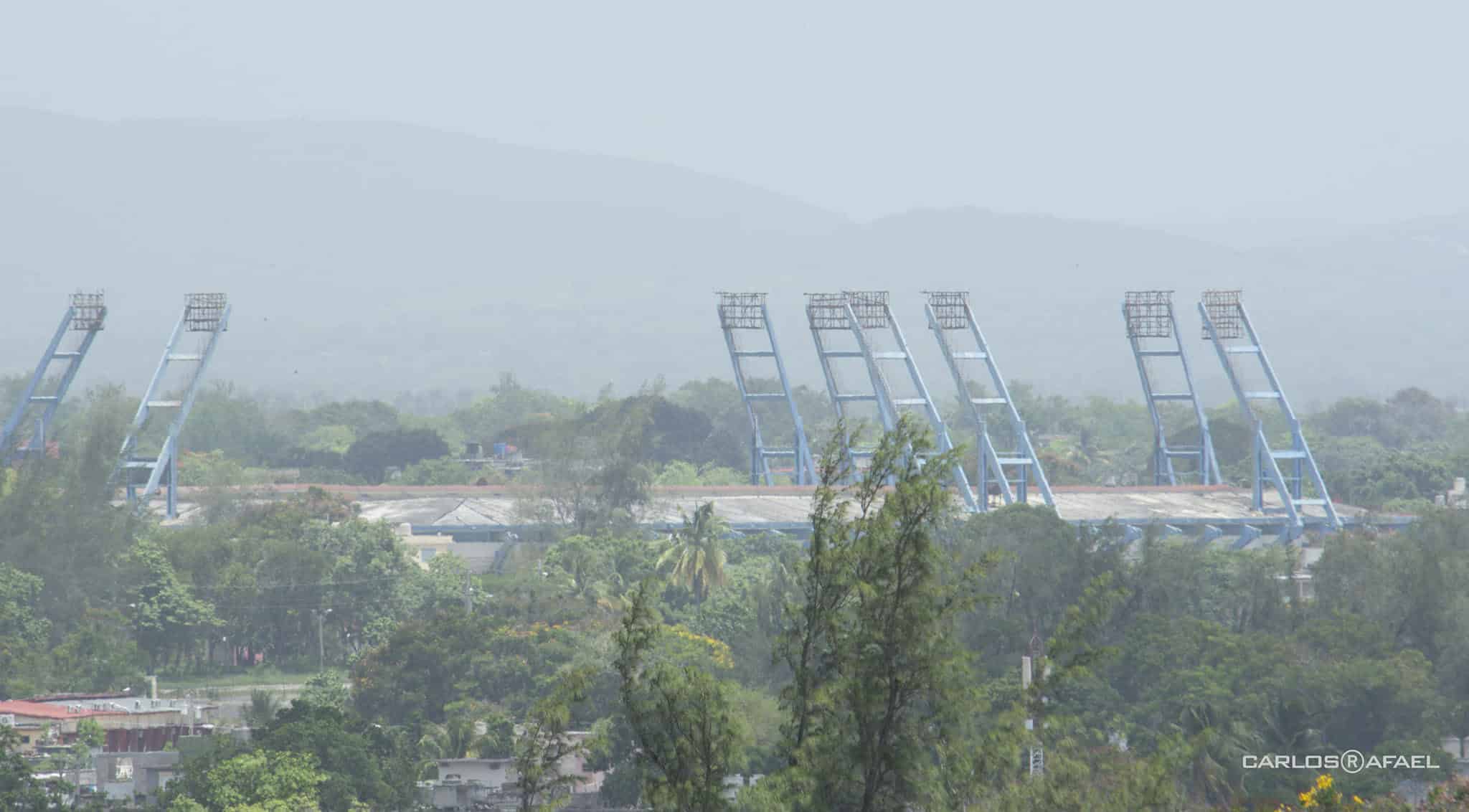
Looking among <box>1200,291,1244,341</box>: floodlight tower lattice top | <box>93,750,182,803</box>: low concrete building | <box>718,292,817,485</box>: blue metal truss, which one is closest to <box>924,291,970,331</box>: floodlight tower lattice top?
<box>718,292,817,485</box>: blue metal truss

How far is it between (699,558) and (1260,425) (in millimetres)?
19376

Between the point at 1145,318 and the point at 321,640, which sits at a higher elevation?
the point at 1145,318

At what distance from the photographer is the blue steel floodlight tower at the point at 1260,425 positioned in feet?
218

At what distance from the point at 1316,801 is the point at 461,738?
25.4 meters

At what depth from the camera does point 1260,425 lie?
219 ft

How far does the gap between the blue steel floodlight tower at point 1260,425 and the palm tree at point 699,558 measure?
59.2 feet

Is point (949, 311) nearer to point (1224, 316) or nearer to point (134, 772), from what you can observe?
point (1224, 316)

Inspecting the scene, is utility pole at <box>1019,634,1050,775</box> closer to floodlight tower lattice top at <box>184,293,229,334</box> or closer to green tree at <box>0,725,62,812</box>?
green tree at <box>0,725,62,812</box>

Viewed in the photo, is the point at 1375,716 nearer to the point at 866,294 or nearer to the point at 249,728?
the point at 249,728

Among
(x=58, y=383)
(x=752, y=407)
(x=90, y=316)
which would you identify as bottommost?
(x=752, y=407)

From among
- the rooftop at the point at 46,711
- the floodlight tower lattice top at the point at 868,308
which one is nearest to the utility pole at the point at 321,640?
the rooftop at the point at 46,711

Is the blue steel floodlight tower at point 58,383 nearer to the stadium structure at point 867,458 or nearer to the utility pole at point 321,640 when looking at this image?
the stadium structure at point 867,458

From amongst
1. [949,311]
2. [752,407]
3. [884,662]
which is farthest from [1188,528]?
[884,662]

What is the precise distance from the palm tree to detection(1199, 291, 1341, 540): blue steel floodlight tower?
1804 cm
